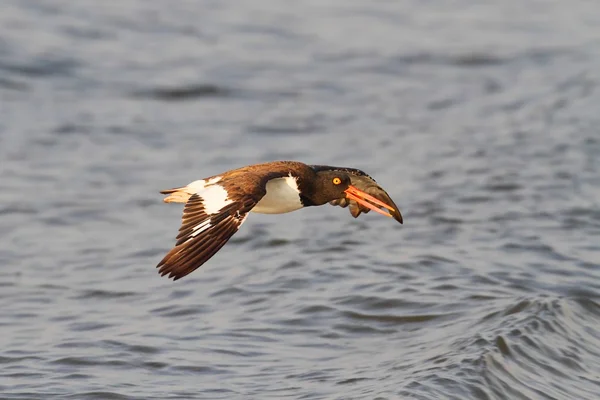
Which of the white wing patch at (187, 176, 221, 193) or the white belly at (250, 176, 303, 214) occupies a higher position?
the white wing patch at (187, 176, 221, 193)

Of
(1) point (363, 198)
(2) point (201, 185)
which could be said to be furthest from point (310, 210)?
(2) point (201, 185)

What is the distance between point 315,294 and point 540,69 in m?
9.95

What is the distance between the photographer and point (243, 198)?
751 centimetres

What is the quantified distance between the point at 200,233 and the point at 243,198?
0.42 metres

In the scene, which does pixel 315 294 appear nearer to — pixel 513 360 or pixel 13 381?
pixel 513 360

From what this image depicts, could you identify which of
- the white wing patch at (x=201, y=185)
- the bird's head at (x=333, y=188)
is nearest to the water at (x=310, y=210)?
the bird's head at (x=333, y=188)

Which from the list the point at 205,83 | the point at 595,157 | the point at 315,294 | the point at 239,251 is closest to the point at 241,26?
the point at 205,83

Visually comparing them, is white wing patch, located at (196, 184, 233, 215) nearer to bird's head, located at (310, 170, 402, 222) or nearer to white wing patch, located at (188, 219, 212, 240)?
white wing patch, located at (188, 219, 212, 240)

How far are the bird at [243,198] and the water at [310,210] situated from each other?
52.3 inches

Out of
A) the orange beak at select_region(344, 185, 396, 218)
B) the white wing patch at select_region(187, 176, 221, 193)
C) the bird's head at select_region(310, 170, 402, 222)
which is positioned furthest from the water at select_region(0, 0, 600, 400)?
the white wing patch at select_region(187, 176, 221, 193)

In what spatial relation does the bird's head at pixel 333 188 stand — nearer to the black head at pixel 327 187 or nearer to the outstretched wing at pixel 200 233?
the black head at pixel 327 187

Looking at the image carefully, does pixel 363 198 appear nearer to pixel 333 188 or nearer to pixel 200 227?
pixel 333 188

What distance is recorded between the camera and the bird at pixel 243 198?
711 cm

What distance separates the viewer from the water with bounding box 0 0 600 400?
904cm
